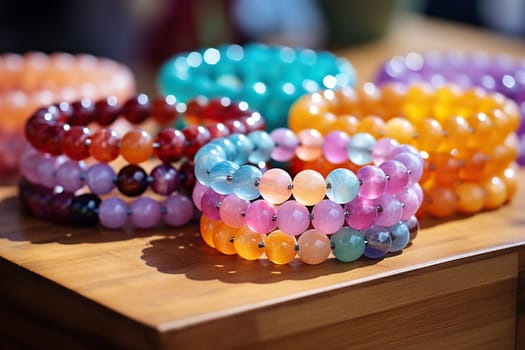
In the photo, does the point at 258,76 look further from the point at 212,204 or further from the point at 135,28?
the point at 135,28

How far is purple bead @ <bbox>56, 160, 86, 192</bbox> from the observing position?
88cm

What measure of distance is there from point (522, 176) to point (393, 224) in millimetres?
349

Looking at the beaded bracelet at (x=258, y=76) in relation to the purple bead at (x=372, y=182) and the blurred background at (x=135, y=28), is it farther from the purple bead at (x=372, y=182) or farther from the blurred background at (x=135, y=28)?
the blurred background at (x=135, y=28)

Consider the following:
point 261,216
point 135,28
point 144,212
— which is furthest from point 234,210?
point 135,28

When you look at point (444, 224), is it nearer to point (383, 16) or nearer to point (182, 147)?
point (182, 147)

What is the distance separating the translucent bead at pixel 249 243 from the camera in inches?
29.9

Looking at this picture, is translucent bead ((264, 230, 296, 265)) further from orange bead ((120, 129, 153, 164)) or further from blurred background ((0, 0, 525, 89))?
blurred background ((0, 0, 525, 89))

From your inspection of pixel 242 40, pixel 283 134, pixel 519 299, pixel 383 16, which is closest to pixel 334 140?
pixel 283 134

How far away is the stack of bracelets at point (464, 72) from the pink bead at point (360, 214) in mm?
435

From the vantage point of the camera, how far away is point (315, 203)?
2.50 feet

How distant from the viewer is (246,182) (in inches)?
29.8

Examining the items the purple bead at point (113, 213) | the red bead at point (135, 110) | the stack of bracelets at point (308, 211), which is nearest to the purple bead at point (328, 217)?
the stack of bracelets at point (308, 211)

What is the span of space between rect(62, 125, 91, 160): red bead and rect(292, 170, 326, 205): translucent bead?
229mm

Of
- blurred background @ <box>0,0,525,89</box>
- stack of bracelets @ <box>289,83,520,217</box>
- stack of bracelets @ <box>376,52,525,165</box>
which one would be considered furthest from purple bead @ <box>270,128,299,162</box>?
blurred background @ <box>0,0,525,89</box>
